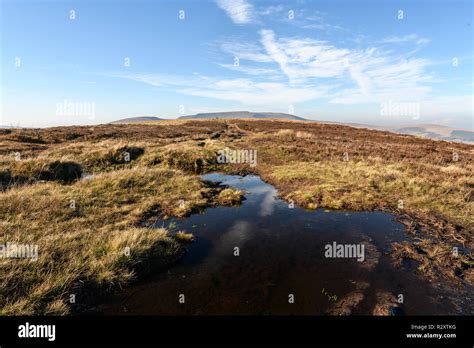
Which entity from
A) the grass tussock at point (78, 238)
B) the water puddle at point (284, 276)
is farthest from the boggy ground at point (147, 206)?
the water puddle at point (284, 276)

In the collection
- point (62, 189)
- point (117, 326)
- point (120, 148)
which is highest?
point (120, 148)

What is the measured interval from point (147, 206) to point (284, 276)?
8.70 metres

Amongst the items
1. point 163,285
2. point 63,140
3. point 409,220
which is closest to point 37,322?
point 163,285

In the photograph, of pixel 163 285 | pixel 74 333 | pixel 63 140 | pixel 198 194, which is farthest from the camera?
pixel 63 140

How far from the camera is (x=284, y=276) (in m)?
8.34

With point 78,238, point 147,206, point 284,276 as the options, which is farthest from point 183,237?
point 284,276

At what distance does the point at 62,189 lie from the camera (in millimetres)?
14727

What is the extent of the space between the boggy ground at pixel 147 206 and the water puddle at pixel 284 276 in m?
0.76

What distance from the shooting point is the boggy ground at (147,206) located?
7.62m

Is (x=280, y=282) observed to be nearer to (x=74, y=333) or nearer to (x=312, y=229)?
(x=312, y=229)

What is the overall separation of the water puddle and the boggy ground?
0.76 metres

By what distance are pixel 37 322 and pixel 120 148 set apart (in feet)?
78.1

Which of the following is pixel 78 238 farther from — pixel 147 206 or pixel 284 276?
pixel 284 276

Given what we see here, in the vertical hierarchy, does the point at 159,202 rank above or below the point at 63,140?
below
